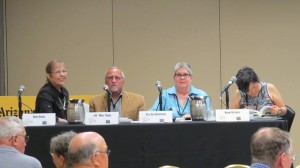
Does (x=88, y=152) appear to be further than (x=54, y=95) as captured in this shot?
No

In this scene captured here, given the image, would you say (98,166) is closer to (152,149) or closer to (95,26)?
(152,149)

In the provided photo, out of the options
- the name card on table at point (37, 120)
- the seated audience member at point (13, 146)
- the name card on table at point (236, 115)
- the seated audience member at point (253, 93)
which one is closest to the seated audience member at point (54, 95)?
the name card on table at point (37, 120)

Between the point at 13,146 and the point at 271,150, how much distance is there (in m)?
1.69

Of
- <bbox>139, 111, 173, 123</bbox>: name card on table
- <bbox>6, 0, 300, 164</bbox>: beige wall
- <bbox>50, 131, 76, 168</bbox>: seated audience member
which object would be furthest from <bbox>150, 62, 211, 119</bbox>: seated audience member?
<bbox>6, 0, 300, 164</bbox>: beige wall

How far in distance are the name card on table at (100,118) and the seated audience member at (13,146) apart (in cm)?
72

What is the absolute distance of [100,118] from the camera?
4371 millimetres

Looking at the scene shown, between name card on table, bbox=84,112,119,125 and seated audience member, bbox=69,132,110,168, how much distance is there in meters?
1.62

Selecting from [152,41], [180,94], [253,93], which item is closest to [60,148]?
[180,94]

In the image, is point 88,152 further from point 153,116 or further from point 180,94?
point 180,94

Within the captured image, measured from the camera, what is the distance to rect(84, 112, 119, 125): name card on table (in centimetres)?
437

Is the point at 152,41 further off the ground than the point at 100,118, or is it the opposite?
the point at 152,41

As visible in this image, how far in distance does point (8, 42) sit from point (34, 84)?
662 mm

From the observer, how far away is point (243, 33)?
769 centimetres

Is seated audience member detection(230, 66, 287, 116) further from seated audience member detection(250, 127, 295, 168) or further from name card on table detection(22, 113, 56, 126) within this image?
seated audience member detection(250, 127, 295, 168)
